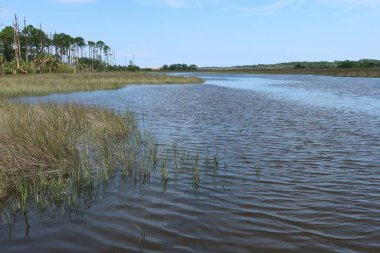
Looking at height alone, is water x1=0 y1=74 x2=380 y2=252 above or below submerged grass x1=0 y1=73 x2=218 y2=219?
below

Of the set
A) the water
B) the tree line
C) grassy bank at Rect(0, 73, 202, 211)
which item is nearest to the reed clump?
grassy bank at Rect(0, 73, 202, 211)

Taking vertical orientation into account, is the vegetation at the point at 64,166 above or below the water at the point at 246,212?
above

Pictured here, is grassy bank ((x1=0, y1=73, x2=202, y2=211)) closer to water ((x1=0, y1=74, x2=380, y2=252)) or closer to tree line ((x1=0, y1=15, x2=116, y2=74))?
water ((x1=0, y1=74, x2=380, y2=252))

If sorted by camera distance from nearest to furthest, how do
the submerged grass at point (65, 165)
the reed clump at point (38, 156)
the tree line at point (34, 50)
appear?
the submerged grass at point (65, 165) → the reed clump at point (38, 156) → the tree line at point (34, 50)

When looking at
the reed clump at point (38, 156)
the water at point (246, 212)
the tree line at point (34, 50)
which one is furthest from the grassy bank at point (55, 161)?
the tree line at point (34, 50)

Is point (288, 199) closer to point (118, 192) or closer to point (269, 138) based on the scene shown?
point (118, 192)

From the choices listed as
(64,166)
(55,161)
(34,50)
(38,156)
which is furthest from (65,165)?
(34,50)

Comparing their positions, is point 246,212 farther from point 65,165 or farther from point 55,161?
point 55,161

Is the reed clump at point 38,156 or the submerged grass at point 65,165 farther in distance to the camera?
the reed clump at point 38,156

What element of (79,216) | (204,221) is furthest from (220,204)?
(79,216)

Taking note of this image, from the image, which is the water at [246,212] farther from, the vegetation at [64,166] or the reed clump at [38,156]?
the reed clump at [38,156]

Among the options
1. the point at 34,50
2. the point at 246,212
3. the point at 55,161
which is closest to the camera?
the point at 246,212

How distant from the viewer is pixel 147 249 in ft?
15.5

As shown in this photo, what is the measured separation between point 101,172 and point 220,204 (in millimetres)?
2751
